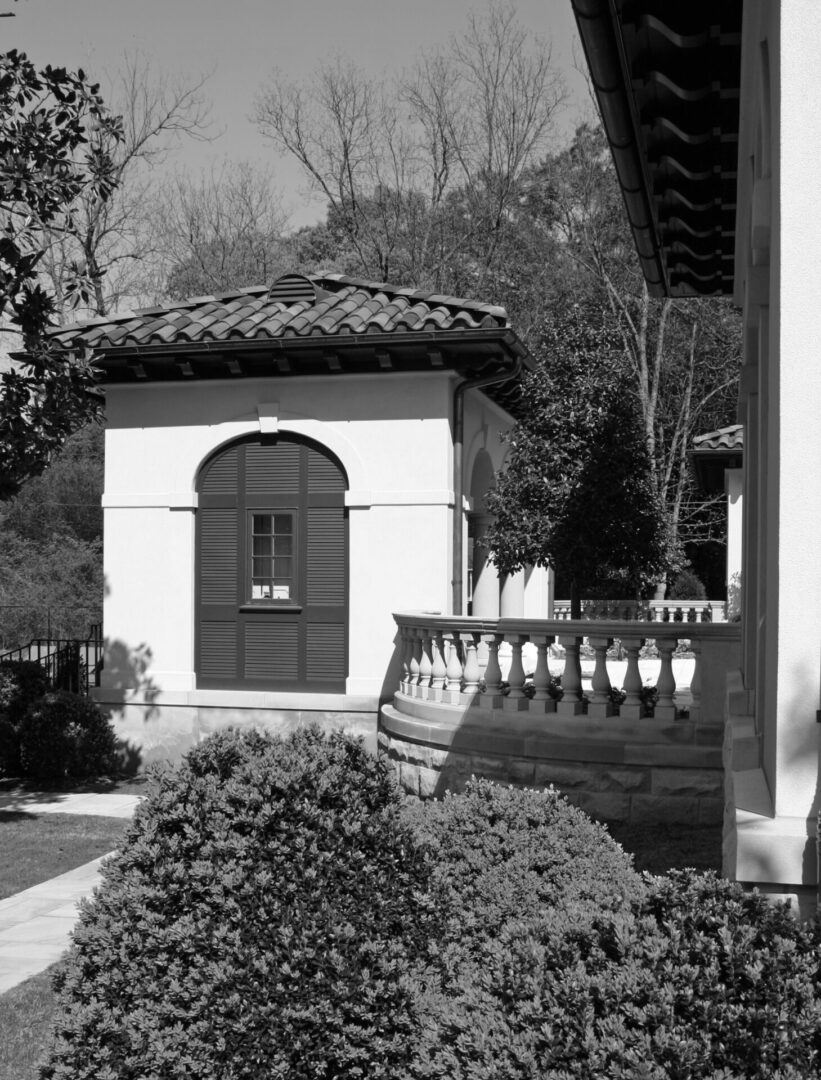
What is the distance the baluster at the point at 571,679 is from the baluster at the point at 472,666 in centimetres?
116

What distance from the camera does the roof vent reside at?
15742 mm

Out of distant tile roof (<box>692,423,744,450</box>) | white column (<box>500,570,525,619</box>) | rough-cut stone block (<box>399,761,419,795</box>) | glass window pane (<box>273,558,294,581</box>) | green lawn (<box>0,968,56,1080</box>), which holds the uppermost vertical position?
distant tile roof (<box>692,423,744,450</box>)

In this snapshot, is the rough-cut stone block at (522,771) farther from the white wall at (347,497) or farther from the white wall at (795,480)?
the white wall at (795,480)

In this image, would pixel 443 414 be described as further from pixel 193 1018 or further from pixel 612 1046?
pixel 612 1046

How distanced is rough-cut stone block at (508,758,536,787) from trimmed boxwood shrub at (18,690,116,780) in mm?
6675

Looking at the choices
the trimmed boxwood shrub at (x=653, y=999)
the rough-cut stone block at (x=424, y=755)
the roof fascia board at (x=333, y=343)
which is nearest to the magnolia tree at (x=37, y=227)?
the roof fascia board at (x=333, y=343)

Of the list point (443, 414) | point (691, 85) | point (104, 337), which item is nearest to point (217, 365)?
point (104, 337)

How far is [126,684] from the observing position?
50.2 feet

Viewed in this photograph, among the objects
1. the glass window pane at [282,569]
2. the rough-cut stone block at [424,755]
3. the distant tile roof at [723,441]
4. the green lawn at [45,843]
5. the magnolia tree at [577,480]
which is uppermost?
the distant tile roof at [723,441]

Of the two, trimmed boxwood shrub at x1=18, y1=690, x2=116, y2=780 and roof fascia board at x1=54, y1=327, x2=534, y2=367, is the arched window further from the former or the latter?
trimmed boxwood shrub at x1=18, y1=690, x2=116, y2=780

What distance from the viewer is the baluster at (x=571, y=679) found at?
1049cm

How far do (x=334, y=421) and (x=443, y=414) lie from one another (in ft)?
4.74

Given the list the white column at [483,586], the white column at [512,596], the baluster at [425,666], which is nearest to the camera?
the baluster at [425,666]

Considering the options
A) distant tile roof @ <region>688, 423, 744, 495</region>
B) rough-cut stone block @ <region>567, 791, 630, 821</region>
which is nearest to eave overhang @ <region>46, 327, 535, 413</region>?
rough-cut stone block @ <region>567, 791, 630, 821</region>
